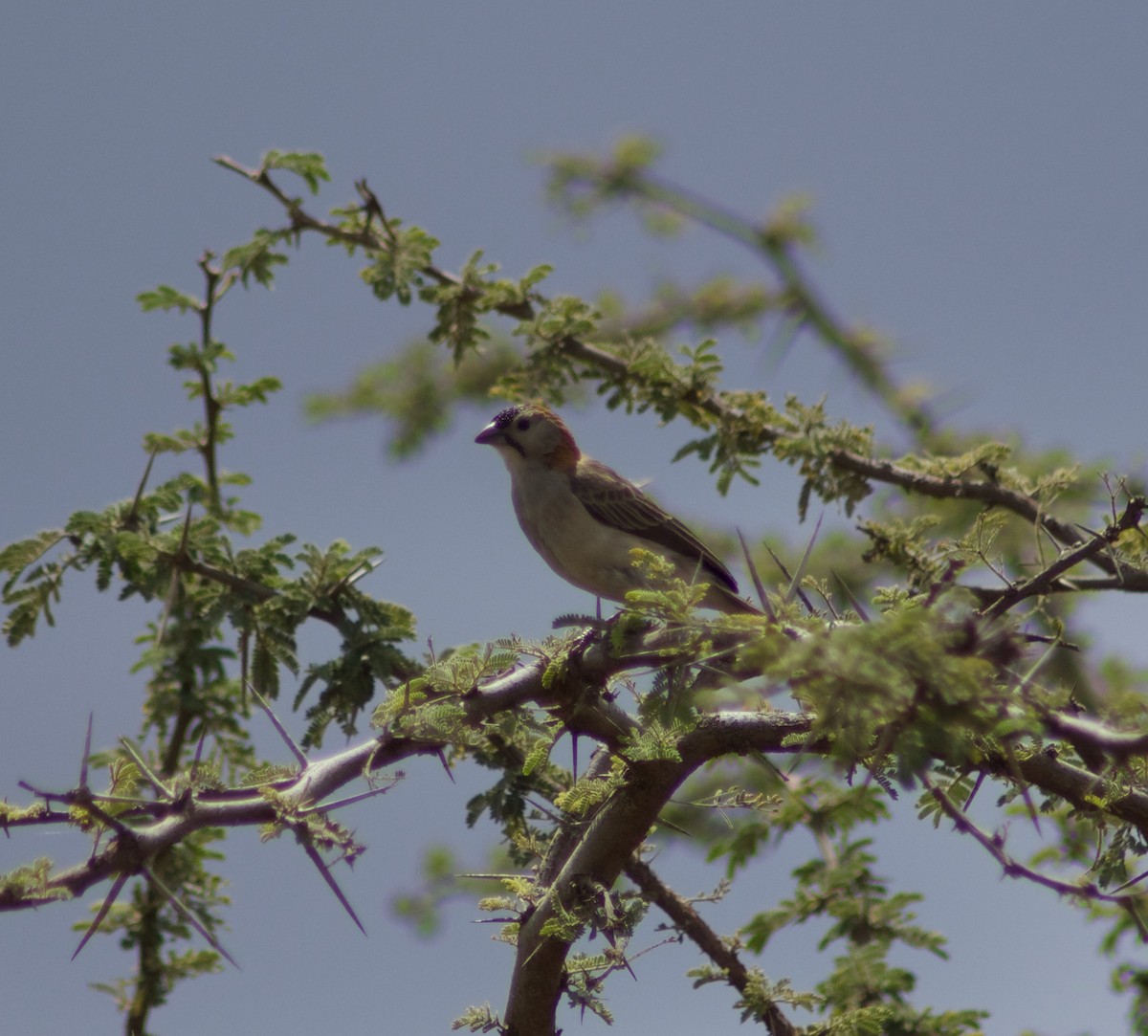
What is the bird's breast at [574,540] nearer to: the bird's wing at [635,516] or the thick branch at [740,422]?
the bird's wing at [635,516]

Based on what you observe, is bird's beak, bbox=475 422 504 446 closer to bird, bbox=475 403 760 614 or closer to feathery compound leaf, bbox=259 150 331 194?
bird, bbox=475 403 760 614

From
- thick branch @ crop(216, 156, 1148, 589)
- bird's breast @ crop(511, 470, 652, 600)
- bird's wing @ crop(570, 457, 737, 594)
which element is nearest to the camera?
thick branch @ crop(216, 156, 1148, 589)

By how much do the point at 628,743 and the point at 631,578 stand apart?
2.85m

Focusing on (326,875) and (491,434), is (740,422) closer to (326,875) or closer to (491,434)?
(491,434)

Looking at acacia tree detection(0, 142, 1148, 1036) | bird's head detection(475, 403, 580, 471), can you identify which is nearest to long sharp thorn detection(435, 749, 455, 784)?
acacia tree detection(0, 142, 1148, 1036)

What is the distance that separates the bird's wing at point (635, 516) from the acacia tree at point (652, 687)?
0.58 metres

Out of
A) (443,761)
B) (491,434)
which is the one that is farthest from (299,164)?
(443,761)

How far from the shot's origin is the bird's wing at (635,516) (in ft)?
22.2

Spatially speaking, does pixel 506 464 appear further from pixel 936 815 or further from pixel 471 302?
pixel 936 815

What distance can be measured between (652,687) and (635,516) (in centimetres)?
355

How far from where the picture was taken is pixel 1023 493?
6195 millimetres

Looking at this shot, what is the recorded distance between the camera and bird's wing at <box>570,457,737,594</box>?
6.77 meters

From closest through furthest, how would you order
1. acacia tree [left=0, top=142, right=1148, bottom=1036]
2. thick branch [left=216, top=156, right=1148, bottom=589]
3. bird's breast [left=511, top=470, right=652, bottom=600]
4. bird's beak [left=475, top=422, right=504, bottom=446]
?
acacia tree [left=0, top=142, right=1148, bottom=1036]
thick branch [left=216, top=156, right=1148, bottom=589]
bird's breast [left=511, top=470, right=652, bottom=600]
bird's beak [left=475, top=422, right=504, bottom=446]

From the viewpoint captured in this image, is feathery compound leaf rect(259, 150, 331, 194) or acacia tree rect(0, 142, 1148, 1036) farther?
feathery compound leaf rect(259, 150, 331, 194)
